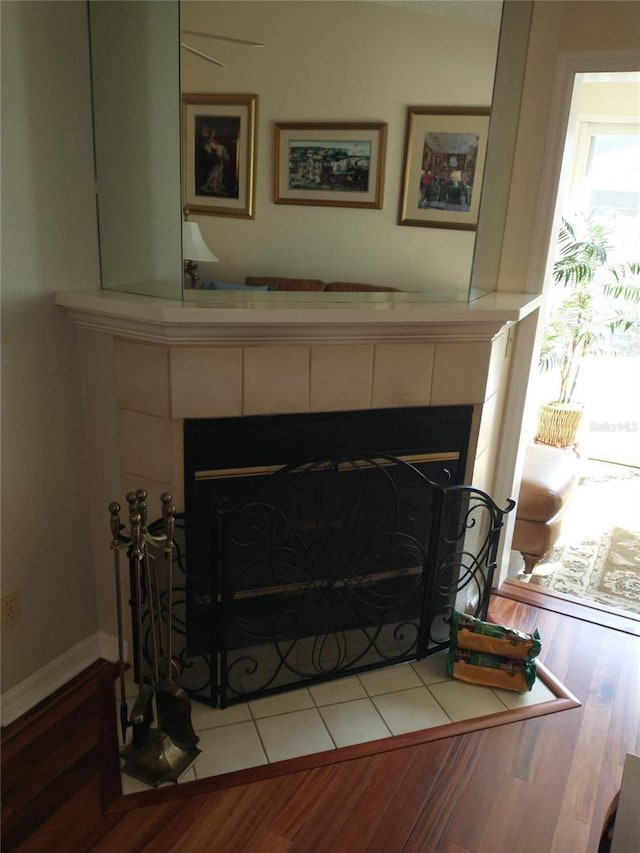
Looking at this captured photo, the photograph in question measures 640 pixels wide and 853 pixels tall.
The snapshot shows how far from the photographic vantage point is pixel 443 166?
2.01m

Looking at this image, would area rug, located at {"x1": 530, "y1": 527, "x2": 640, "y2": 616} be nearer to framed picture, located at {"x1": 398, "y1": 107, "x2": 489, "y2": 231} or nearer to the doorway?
the doorway

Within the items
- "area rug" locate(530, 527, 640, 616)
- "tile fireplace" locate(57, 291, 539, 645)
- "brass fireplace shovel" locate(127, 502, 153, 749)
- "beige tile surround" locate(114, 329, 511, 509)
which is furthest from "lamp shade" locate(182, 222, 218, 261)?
"area rug" locate(530, 527, 640, 616)

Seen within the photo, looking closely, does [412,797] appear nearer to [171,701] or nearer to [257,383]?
[171,701]

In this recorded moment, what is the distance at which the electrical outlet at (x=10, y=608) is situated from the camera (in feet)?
6.25

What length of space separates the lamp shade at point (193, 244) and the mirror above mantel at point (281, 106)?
0.02 metres

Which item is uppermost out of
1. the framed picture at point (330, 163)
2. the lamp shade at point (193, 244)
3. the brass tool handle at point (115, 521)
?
the framed picture at point (330, 163)

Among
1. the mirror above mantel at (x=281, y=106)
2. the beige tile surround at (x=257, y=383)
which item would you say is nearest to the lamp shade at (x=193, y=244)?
the mirror above mantel at (x=281, y=106)

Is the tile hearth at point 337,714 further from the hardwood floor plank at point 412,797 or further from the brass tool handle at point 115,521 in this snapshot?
the brass tool handle at point 115,521

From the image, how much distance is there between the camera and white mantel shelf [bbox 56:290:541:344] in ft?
5.78

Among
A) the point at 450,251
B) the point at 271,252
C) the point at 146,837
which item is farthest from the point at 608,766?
the point at 271,252

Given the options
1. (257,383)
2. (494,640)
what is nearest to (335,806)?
(494,640)

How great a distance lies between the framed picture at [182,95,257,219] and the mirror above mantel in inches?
0.8

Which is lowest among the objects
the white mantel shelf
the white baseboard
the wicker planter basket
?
the white baseboard

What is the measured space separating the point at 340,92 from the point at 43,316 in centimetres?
108
